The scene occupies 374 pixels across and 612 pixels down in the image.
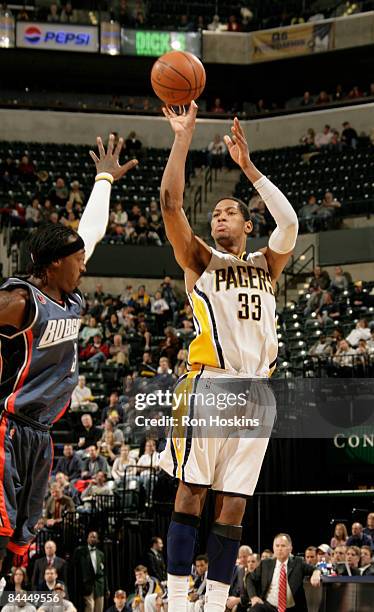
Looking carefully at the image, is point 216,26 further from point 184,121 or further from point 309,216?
point 184,121

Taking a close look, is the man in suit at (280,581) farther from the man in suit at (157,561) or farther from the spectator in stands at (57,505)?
the spectator in stands at (57,505)

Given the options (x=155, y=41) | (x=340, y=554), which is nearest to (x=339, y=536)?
(x=340, y=554)

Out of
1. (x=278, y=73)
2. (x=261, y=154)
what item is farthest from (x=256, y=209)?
(x=278, y=73)

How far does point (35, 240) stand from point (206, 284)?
1.60m

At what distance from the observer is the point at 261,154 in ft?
101

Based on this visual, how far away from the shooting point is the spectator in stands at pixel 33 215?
26.8 m

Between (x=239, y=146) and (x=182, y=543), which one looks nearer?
(x=182, y=543)

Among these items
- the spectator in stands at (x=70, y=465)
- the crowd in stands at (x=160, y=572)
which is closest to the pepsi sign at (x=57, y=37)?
the spectator in stands at (x=70, y=465)

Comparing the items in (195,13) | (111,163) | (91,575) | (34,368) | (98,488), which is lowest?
(91,575)

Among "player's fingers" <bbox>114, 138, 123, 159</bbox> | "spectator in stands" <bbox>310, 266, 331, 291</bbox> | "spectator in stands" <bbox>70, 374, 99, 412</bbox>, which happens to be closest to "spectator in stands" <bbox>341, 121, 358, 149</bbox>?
"spectator in stands" <bbox>310, 266, 331, 291</bbox>

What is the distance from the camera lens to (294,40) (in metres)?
32.1

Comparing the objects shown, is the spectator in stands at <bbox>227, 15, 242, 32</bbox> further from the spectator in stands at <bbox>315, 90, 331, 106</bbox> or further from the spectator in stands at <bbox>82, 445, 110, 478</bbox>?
the spectator in stands at <bbox>82, 445, 110, 478</bbox>

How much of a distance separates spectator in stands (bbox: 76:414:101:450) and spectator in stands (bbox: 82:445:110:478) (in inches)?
51.6

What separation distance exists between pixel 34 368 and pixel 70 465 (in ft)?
37.2
